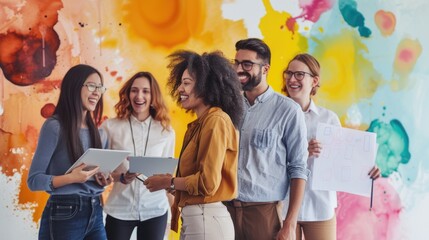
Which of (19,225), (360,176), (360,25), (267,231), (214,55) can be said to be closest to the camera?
(214,55)

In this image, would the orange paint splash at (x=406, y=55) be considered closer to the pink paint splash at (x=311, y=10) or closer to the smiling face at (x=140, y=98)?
the pink paint splash at (x=311, y=10)

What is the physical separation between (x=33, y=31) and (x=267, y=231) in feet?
6.02

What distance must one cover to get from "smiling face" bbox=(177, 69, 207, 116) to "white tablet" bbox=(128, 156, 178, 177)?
16.2 inches

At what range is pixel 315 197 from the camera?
3020mm

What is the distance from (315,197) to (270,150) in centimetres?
55

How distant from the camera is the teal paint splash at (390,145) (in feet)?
14.5

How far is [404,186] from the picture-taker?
449 cm

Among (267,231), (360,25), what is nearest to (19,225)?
(267,231)

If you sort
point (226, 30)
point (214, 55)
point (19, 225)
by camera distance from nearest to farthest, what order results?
point (214, 55) → point (19, 225) → point (226, 30)

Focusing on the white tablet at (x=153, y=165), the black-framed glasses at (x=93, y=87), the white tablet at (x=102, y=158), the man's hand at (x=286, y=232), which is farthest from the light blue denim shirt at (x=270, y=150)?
the black-framed glasses at (x=93, y=87)

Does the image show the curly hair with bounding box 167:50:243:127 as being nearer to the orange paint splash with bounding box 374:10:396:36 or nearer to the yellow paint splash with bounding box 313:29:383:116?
the yellow paint splash with bounding box 313:29:383:116

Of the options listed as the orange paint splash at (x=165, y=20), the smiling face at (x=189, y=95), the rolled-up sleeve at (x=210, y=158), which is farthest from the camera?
the orange paint splash at (x=165, y=20)

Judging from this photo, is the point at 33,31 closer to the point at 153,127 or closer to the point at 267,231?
the point at 153,127

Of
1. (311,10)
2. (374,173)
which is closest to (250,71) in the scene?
(374,173)
